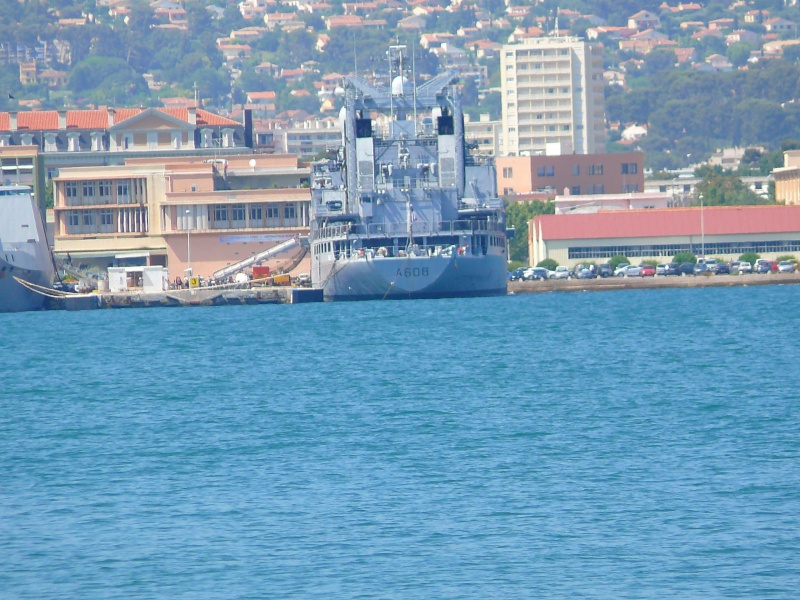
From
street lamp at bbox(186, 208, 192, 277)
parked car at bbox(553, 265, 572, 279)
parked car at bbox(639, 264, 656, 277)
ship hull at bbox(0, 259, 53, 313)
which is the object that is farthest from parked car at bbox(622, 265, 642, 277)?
ship hull at bbox(0, 259, 53, 313)

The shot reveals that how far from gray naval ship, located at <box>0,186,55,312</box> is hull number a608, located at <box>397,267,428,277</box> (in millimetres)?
20113

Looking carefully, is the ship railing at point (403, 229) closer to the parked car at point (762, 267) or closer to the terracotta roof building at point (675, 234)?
the parked car at point (762, 267)

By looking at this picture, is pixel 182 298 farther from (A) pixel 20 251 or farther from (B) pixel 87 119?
(B) pixel 87 119

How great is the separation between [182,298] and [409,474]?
71000 mm

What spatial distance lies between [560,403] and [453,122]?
5843 centimetres

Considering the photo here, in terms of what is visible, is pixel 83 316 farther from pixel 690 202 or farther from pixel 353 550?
pixel 690 202

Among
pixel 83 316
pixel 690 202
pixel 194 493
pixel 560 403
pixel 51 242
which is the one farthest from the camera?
pixel 690 202

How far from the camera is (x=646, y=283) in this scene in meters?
105

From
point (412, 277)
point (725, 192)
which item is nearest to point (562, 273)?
point (412, 277)

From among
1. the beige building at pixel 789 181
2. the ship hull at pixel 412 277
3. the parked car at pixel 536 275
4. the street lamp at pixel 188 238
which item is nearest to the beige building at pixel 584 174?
the beige building at pixel 789 181

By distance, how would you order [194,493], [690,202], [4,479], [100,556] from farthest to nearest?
[690,202], [4,479], [194,493], [100,556]

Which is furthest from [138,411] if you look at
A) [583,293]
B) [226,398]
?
[583,293]

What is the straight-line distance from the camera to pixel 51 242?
125125mm

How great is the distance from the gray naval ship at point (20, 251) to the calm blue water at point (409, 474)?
36.4 m
